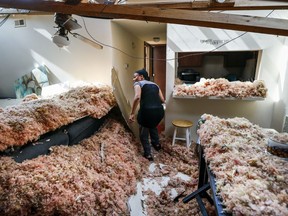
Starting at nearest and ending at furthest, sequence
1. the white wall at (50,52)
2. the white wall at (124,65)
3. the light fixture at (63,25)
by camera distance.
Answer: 1. the light fixture at (63,25)
2. the white wall at (124,65)
3. the white wall at (50,52)

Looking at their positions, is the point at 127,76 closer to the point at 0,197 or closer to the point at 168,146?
the point at 168,146

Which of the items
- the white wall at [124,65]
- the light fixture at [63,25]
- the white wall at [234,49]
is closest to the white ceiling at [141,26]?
the white wall at [124,65]

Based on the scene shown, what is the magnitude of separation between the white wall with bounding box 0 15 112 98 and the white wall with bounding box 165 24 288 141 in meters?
1.25

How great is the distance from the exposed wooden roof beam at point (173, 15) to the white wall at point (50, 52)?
6.26 ft

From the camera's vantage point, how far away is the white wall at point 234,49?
298cm

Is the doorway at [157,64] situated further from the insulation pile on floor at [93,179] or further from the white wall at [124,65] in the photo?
the insulation pile on floor at [93,179]

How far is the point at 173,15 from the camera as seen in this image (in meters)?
1.47

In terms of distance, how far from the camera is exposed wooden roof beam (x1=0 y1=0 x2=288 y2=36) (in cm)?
139

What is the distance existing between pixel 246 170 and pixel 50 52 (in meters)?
4.02

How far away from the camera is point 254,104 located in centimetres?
327

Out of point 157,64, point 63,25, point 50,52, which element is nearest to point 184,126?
point 63,25

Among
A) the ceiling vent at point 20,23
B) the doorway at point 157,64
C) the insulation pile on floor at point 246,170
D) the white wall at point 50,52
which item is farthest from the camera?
the doorway at point 157,64

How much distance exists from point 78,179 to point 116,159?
0.73m

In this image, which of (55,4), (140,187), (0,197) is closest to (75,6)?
(55,4)
